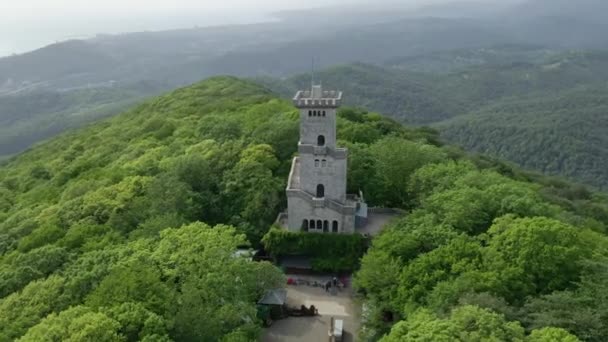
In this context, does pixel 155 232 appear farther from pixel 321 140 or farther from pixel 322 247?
pixel 321 140

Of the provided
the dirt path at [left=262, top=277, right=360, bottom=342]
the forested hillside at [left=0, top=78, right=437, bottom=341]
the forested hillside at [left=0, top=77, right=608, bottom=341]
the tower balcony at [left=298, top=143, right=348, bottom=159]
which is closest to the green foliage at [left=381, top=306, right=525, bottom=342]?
the forested hillside at [left=0, top=77, right=608, bottom=341]

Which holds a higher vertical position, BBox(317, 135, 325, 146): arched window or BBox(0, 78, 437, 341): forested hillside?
BBox(317, 135, 325, 146): arched window

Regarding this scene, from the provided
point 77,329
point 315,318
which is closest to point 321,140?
point 315,318

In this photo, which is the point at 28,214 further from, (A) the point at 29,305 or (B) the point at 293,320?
(B) the point at 293,320

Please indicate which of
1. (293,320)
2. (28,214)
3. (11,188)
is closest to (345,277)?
(293,320)

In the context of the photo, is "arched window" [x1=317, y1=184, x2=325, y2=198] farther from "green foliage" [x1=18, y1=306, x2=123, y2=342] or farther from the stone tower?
"green foliage" [x1=18, y1=306, x2=123, y2=342]
